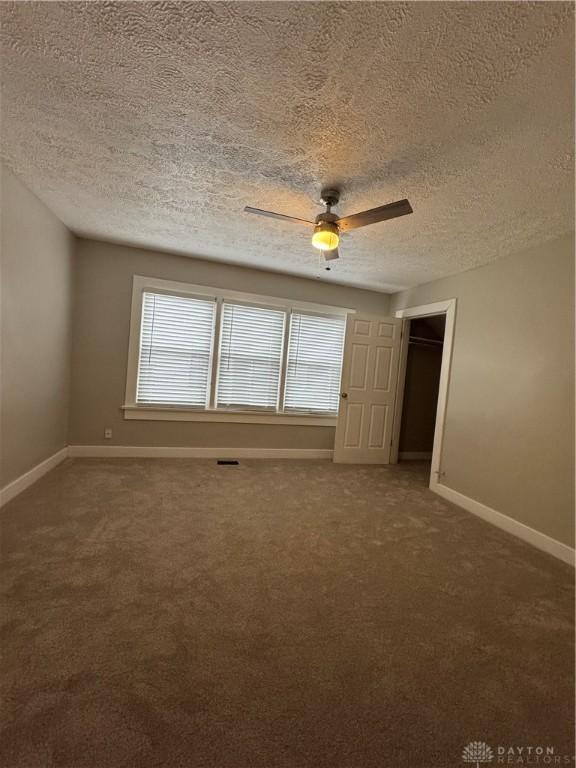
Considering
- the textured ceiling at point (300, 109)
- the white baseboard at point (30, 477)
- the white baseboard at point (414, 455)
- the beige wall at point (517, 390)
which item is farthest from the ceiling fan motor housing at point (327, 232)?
the white baseboard at point (414, 455)

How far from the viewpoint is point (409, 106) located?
153cm

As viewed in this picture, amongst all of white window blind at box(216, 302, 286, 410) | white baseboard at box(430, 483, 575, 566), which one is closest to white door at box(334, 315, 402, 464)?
white window blind at box(216, 302, 286, 410)

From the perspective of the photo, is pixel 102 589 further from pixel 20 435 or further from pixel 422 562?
pixel 422 562

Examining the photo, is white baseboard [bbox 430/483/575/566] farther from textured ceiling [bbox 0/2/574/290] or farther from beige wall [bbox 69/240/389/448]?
beige wall [bbox 69/240/389/448]

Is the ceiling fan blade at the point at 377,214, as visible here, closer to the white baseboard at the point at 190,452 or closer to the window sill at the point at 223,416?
the window sill at the point at 223,416

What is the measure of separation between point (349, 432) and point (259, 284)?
2401mm

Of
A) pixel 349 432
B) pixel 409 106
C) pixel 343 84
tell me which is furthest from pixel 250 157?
pixel 349 432

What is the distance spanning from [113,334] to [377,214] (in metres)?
3.31

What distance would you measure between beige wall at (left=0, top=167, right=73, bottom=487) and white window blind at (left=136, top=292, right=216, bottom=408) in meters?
0.84

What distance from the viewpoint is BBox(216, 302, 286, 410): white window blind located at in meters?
4.34

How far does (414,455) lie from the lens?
539cm

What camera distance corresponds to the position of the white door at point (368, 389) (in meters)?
4.53

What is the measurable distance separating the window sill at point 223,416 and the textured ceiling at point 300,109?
2.27m

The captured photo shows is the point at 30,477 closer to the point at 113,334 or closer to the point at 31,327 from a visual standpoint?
the point at 31,327
